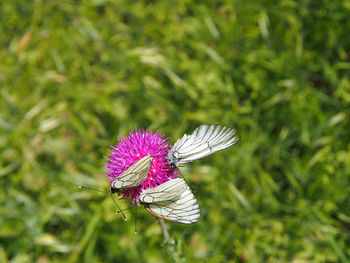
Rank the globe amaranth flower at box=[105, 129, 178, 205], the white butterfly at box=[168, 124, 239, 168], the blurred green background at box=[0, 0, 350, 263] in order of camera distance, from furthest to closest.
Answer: the blurred green background at box=[0, 0, 350, 263], the globe amaranth flower at box=[105, 129, 178, 205], the white butterfly at box=[168, 124, 239, 168]

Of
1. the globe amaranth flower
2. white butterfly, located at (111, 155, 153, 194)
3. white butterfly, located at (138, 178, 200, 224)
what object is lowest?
white butterfly, located at (138, 178, 200, 224)

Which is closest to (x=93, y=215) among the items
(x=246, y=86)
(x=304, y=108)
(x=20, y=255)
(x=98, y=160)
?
(x=98, y=160)

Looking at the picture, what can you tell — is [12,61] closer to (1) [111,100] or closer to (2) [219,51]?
(1) [111,100]

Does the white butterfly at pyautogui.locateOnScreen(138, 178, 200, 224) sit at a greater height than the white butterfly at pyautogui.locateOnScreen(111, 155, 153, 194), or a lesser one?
lesser

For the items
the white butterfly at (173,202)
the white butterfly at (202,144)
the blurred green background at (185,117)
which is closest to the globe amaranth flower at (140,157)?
the white butterfly at (202,144)

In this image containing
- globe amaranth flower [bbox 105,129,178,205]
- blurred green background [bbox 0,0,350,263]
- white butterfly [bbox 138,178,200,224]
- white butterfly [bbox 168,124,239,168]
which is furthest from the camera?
blurred green background [bbox 0,0,350,263]

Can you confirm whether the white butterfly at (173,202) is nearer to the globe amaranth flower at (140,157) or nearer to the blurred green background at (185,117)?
the globe amaranth flower at (140,157)

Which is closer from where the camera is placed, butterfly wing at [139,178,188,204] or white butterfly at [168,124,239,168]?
butterfly wing at [139,178,188,204]

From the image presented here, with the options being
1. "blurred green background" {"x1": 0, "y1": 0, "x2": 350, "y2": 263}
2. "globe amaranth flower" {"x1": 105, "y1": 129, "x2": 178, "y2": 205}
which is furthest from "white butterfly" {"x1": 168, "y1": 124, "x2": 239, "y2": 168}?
"blurred green background" {"x1": 0, "y1": 0, "x2": 350, "y2": 263}

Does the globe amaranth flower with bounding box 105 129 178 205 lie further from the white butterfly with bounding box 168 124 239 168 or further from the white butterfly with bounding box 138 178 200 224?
the white butterfly with bounding box 138 178 200 224
